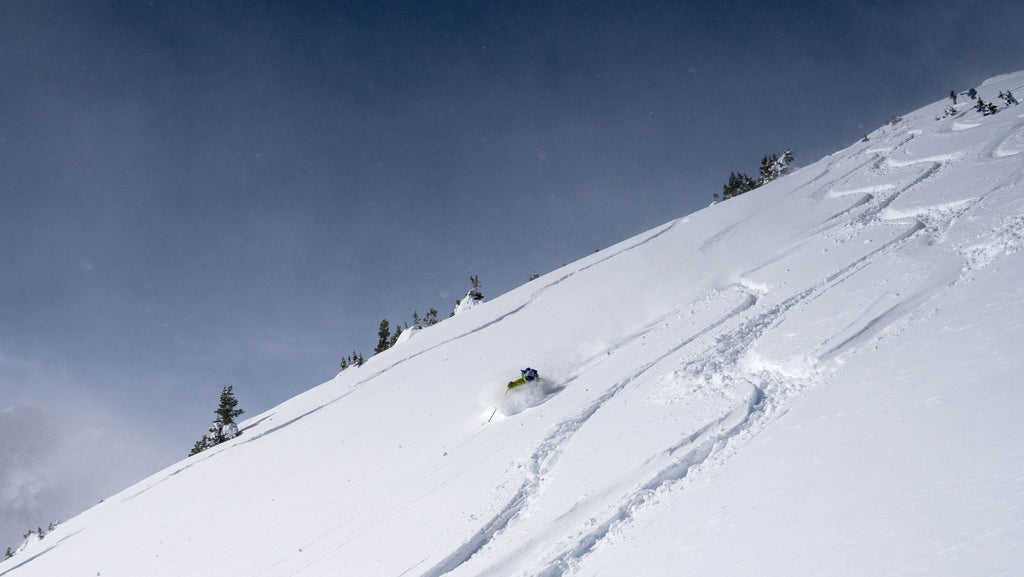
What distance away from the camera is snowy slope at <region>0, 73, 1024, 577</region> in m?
4.05

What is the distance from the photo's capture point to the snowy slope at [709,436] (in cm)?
405

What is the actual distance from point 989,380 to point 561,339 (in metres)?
10.8

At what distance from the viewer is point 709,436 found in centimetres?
636

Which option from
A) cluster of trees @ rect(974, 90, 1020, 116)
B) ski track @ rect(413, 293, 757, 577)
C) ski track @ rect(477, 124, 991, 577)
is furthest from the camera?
cluster of trees @ rect(974, 90, 1020, 116)

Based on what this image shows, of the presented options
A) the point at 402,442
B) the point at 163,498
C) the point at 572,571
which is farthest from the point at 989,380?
the point at 163,498

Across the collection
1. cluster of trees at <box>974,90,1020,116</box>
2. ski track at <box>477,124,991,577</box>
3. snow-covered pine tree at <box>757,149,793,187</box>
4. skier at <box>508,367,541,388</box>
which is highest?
snow-covered pine tree at <box>757,149,793,187</box>

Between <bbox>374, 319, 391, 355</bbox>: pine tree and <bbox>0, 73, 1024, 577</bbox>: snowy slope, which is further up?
<bbox>374, 319, 391, 355</bbox>: pine tree

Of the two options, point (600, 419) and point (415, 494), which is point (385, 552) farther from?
point (600, 419)

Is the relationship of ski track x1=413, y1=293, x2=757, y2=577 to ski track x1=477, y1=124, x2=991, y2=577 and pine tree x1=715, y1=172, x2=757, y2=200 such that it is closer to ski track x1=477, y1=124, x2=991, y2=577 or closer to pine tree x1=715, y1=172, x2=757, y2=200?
ski track x1=477, y1=124, x2=991, y2=577

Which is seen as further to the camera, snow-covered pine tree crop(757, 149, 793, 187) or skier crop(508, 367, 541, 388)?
snow-covered pine tree crop(757, 149, 793, 187)

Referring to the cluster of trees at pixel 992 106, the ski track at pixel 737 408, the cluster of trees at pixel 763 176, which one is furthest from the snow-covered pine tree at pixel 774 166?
the ski track at pixel 737 408

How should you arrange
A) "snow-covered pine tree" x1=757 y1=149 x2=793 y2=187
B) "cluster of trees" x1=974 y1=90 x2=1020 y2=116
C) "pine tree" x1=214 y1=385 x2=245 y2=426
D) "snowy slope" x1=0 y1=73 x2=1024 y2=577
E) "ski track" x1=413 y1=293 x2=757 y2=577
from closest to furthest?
1. "snowy slope" x1=0 y1=73 x2=1024 y2=577
2. "ski track" x1=413 y1=293 x2=757 y2=577
3. "cluster of trees" x1=974 y1=90 x2=1020 y2=116
4. "pine tree" x1=214 y1=385 x2=245 y2=426
5. "snow-covered pine tree" x1=757 y1=149 x2=793 y2=187

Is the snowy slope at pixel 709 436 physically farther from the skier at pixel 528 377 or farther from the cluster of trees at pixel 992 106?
the cluster of trees at pixel 992 106

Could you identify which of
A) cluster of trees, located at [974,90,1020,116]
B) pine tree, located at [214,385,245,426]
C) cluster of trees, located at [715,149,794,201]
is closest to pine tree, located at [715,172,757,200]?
cluster of trees, located at [715,149,794,201]
